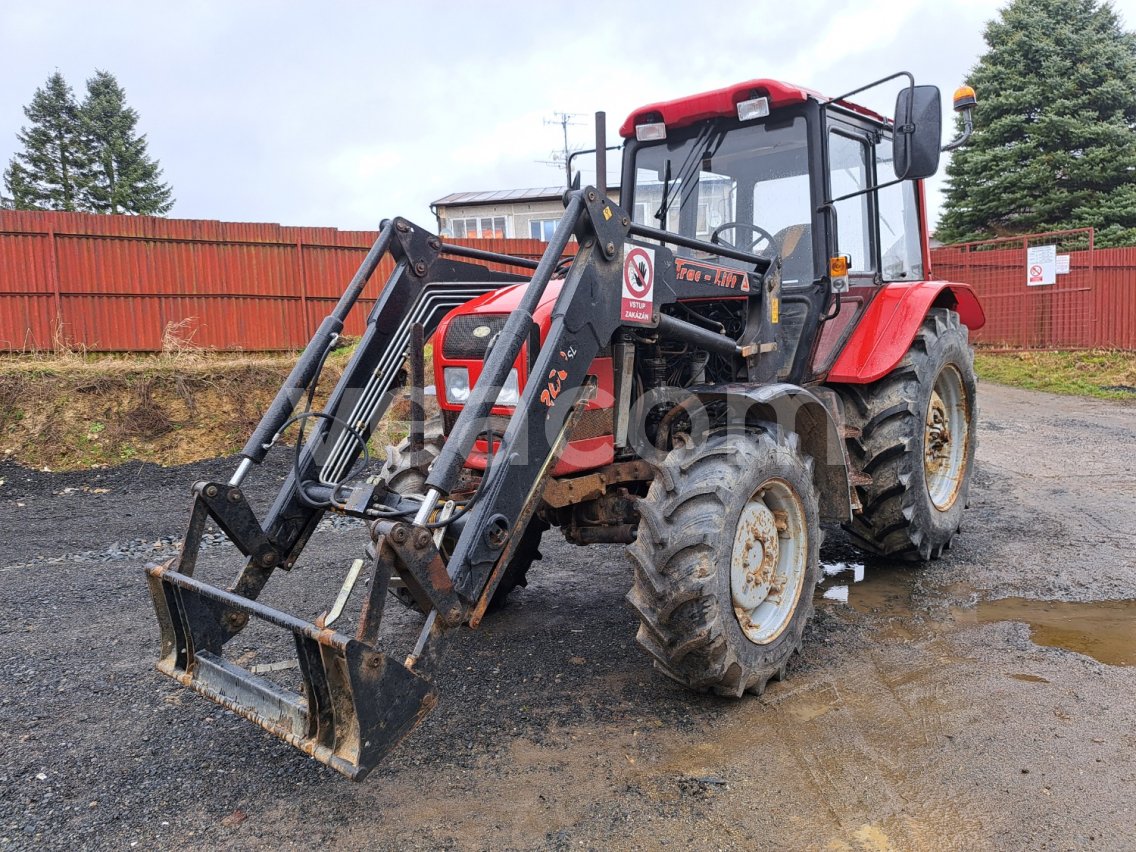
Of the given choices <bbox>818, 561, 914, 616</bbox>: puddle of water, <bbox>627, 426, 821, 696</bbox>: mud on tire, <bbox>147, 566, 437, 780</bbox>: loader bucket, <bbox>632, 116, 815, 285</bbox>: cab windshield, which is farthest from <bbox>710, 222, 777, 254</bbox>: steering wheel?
<bbox>147, 566, 437, 780</bbox>: loader bucket

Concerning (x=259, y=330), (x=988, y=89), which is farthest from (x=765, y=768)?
(x=988, y=89)

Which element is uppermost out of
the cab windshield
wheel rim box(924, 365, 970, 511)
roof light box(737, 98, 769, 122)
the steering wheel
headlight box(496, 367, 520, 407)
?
roof light box(737, 98, 769, 122)

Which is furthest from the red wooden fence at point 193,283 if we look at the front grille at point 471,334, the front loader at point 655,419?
the front grille at point 471,334

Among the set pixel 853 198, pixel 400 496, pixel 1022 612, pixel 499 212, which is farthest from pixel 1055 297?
pixel 499 212

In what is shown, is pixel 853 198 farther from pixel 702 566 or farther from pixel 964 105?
pixel 702 566

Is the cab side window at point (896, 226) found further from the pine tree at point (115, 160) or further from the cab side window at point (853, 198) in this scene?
the pine tree at point (115, 160)

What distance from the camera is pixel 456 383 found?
4.05 m

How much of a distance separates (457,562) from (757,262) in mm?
2304

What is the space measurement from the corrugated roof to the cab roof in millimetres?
32278

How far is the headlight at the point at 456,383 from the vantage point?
4.01 meters

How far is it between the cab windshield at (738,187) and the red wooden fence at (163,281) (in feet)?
30.3

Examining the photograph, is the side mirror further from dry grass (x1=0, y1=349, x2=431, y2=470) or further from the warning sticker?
dry grass (x1=0, y1=349, x2=431, y2=470)

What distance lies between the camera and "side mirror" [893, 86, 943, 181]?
395 centimetres

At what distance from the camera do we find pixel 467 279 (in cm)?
441
